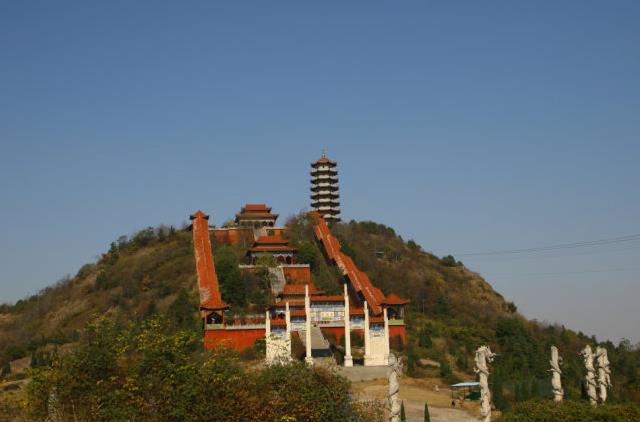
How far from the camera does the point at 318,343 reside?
4712cm

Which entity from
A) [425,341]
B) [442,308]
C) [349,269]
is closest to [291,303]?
[425,341]

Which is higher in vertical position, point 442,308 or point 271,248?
point 271,248

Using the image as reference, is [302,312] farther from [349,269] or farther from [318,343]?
[349,269]

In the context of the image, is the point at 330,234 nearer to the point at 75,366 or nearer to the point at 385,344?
the point at 385,344

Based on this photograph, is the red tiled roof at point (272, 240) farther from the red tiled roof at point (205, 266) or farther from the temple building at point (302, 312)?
the red tiled roof at point (205, 266)

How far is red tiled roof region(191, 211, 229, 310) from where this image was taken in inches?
1981

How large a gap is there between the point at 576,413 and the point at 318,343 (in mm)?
21650

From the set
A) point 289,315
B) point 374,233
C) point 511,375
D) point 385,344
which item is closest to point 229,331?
point 289,315

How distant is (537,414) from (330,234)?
4035cm

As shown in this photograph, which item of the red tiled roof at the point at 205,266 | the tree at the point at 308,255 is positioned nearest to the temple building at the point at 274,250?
the tree at the point at 308,255

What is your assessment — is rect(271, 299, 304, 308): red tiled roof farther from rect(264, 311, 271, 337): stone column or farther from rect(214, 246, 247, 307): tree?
rect(214, 246, 247, 307): tree

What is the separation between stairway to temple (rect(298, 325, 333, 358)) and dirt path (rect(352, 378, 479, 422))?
4.07 meters

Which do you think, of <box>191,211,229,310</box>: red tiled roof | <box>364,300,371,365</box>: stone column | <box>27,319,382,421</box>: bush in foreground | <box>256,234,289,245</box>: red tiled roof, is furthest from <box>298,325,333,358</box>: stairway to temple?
<box>27,319,382,421</box>: bush in foreground

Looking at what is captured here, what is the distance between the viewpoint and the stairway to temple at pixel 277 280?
56.0 metres
